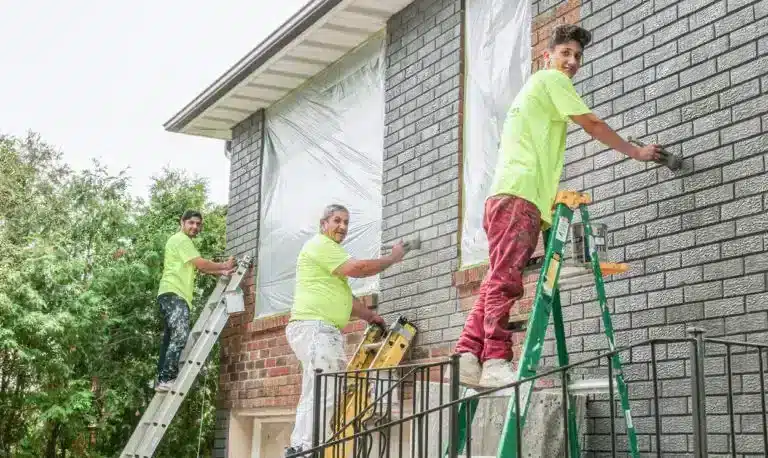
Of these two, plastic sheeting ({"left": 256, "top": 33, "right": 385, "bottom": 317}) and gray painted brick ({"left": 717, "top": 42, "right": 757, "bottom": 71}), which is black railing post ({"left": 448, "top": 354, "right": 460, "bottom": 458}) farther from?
plastic sheeting ({"left": 256, "top": 33, "right": 385, "bottom": 317})

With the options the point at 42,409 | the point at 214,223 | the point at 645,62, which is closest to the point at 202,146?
the point at 214,223

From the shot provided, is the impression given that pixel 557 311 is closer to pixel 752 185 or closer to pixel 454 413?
pixel 454 413

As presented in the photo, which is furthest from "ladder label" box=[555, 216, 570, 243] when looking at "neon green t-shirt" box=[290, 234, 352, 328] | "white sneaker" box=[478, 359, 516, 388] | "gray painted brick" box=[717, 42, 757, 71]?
"neon green t-shirt" box=[290, 234, 352, 328]

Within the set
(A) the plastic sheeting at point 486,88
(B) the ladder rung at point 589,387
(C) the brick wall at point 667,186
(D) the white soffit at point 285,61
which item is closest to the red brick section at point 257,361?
(A) the plastic sheeting at point 486,88

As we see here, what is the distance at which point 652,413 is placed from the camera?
179 inches

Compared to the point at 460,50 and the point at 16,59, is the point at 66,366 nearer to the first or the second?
the point at 460,50

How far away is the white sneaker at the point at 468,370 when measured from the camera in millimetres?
4227

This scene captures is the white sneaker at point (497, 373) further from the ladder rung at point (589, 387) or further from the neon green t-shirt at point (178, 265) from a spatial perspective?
the neon green t-shirt at point (178, 265)

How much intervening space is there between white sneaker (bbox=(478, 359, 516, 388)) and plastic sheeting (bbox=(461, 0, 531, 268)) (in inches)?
76.9

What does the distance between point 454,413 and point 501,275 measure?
0.70m

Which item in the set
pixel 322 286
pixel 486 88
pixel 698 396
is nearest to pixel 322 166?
pixel 322 286

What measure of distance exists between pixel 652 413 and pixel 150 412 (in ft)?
17.5

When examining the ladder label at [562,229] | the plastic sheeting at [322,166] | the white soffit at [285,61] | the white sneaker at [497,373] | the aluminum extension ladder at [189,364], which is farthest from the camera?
the aluminum extension ladder at [189,364]

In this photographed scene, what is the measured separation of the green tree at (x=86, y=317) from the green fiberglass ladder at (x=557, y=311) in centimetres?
610
